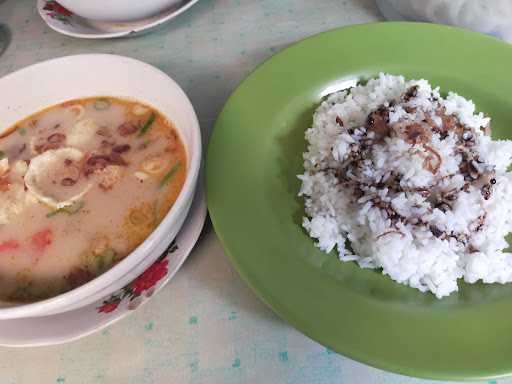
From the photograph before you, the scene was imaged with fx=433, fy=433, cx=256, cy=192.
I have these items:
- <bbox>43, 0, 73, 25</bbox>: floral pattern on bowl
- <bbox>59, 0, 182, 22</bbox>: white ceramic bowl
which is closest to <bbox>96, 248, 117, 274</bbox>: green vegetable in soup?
<bbox>59, 0, 182, 22</bbox>: white ceramic bowl

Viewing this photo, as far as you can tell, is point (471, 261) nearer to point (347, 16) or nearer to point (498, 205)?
point (498, 205)

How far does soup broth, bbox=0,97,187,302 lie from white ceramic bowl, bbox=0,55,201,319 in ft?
0.11

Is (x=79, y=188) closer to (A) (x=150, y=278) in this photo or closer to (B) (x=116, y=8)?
(A) (x=150, y=278)

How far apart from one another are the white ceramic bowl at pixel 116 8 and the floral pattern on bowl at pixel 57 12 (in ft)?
0.70

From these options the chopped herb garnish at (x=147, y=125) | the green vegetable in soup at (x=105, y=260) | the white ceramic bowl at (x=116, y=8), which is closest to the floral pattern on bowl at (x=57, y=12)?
the white ceramic bowl at (x=116, y=8)

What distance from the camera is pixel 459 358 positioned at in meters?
0.79

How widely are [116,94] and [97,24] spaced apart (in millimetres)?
546

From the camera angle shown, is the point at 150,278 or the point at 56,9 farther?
the point at 56,9

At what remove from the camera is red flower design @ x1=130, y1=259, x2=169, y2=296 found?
994 mm

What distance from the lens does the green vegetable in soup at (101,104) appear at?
1.40m

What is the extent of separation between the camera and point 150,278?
1.00 metres

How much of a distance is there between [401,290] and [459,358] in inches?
8.1

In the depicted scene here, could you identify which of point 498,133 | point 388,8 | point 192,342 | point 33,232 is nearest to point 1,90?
point 33,232

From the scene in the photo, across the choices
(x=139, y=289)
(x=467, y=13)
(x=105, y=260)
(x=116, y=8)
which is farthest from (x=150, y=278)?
(x=467, y=13)
